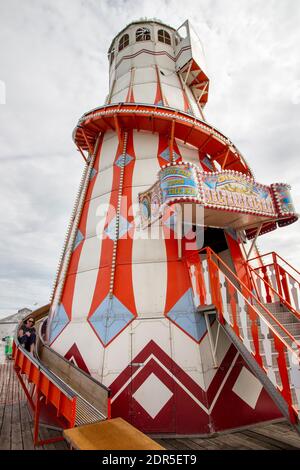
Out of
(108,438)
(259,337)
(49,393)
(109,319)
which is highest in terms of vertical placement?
(109,319)

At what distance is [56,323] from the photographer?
6945 mm

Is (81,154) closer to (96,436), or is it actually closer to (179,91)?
(179,91)

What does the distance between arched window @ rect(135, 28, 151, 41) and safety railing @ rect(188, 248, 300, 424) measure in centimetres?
1165

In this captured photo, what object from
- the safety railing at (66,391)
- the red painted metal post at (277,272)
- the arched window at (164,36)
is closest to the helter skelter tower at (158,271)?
the safety railing at (66,391)

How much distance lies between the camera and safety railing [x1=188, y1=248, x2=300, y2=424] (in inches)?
138

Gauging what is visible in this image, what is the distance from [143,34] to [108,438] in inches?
598

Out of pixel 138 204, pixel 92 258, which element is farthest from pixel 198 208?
pixel 92 258

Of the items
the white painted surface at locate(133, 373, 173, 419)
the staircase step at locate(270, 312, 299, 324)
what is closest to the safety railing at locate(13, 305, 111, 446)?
the white painted surface at locate(133, 373, 173, 419)

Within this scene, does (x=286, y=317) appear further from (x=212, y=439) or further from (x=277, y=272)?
(x=212, y=439)

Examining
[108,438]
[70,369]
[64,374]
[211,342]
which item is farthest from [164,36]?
[108,438]

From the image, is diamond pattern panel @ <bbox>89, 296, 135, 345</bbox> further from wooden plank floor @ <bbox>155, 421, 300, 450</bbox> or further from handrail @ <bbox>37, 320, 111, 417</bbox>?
wooden plank floor @ <bbox>155, 421, 300, 450</bbox>

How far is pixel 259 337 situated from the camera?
483 cm

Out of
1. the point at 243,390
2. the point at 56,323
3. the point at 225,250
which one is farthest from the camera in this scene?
the point at 225,250

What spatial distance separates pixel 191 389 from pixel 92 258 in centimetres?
403
